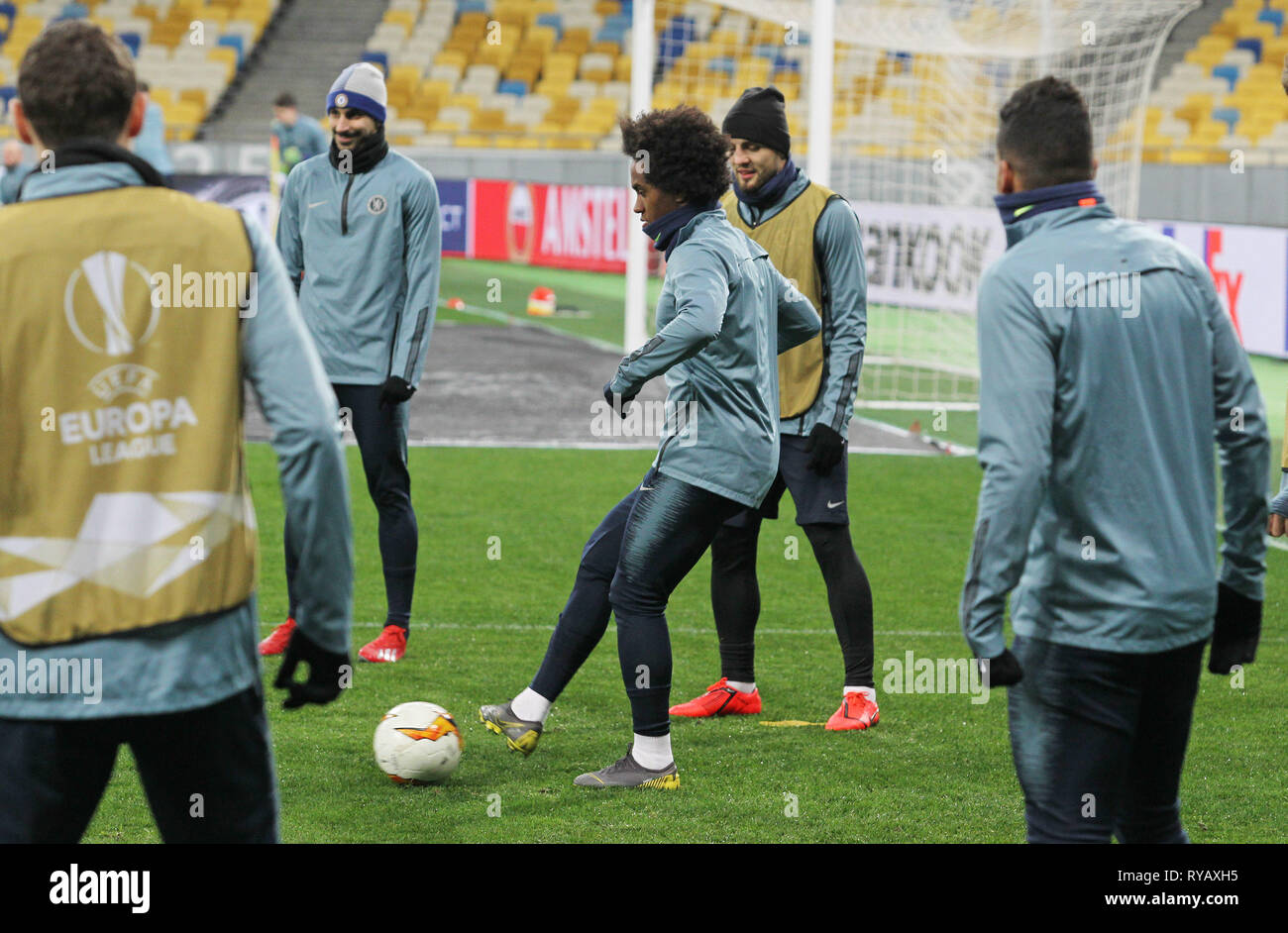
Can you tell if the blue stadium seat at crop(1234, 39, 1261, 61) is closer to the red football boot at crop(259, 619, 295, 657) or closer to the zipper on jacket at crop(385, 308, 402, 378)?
the zipper on jacket at crop(385, 308, 402, 378)

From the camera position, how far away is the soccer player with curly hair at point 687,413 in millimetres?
4410

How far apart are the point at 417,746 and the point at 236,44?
28794mm

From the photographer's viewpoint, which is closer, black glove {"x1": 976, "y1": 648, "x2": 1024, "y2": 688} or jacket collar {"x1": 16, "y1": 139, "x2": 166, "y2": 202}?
jacket collar {"x1": 16, "y1": 139, "x2": 166, "y2": 202}

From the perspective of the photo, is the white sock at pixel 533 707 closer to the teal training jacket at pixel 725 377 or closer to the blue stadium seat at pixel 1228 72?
the teal training jacket at pixel 725 377

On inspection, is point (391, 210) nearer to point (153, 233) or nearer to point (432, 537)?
point (432, 537)

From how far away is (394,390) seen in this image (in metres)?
5.83

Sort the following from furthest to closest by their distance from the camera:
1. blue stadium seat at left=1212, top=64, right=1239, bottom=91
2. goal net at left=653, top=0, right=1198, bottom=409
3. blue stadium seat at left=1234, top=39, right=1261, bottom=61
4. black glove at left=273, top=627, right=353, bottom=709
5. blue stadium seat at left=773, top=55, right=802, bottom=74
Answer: blue stadium seat at left=1234, top=39, right=1261, bottom=61 → blue stadium seat at left=1212, top=64, right=1239, bottom=91 → blue stadium seat at left=773, top=55, right=802, bottom=74 → goal net at left=653, top=0, right=1198, bottom=409 → black glove at left=273, top=627, right=353, bottom=709

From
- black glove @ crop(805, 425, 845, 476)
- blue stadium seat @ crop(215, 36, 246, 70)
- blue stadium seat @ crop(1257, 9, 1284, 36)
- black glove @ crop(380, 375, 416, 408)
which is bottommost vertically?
black glove @ crop(805, 425, 845, 476)

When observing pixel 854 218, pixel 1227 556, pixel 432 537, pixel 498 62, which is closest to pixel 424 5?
pixel 498 62

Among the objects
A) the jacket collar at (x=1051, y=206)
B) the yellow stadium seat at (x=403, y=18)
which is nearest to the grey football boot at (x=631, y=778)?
the jacket collar at (x=1051, y=206)

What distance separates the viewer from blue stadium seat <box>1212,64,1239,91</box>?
26000 millimetres

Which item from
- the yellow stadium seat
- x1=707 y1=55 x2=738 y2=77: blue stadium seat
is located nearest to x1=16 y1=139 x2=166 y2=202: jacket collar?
x1=707 y1=55 x2=738 y2=77: blue stadium seat

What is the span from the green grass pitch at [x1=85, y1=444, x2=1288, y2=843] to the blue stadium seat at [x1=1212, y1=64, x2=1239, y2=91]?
1970cm

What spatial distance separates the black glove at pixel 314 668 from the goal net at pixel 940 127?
976 cm
